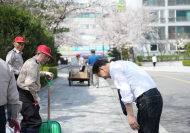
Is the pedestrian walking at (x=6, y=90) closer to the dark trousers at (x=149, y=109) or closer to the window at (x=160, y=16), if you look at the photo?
the dark trousers at (x=149, y=109)

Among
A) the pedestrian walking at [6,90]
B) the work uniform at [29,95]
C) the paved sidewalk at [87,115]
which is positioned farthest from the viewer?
the paved sidewalk at [87,115]

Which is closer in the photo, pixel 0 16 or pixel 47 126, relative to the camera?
pixel 47 126

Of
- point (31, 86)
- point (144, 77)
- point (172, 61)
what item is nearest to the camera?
point (144, 77)

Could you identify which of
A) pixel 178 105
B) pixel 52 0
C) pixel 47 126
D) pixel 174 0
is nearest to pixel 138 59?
pixel 174 0

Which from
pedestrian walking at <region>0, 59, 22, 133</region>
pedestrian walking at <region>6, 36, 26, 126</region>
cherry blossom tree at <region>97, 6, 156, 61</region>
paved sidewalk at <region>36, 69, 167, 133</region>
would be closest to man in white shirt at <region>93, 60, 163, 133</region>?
pedestrian walking at <region>0, 59, 22, 133</region>

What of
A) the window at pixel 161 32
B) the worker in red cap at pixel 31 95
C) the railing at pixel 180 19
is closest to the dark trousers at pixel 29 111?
the worker in red cap at pixel 31 95

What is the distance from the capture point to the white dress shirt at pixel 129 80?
294 cm

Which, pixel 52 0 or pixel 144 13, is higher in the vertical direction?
pixel 144 13

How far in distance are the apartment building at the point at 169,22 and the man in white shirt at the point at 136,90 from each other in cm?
4441

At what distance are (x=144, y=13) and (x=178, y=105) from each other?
3653 centimetres

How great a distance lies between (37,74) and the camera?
414cm

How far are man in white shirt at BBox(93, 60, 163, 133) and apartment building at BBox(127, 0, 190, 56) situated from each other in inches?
1748

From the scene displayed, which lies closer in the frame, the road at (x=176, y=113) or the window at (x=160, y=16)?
the road at (x=176, y=113)

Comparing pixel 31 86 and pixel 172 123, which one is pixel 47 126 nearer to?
pixel 31 86
